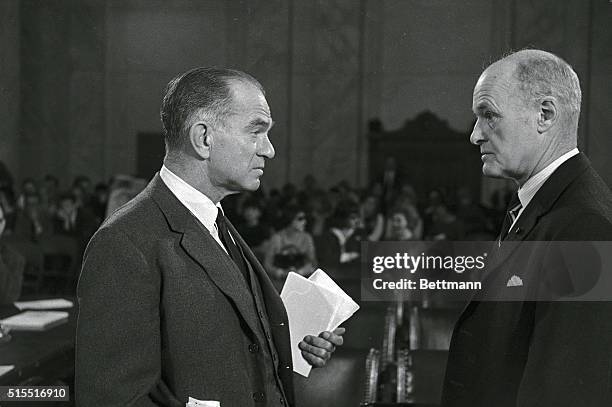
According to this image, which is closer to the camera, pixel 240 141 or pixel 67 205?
pixel 240 141

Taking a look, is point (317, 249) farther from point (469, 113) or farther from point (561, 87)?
point (561, 87)

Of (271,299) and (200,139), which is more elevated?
(200,139)

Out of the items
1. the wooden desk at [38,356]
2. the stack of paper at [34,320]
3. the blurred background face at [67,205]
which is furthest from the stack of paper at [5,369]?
the blurred background face at [67,205]

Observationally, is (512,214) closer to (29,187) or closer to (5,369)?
(5,369)

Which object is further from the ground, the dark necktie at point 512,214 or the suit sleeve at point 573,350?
the dark necktie at point 512,214

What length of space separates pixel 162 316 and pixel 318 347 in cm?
40

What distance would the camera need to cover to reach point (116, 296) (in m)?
1.23

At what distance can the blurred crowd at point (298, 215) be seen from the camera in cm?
253

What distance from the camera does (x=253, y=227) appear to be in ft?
8.33

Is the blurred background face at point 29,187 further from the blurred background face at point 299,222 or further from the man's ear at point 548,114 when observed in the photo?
the man's ear at point 548,114

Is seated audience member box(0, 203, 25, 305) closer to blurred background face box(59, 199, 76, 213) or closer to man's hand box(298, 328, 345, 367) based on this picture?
blurred background face box(59, 199, 76, 213)

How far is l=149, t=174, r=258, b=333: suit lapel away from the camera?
4.39 feet

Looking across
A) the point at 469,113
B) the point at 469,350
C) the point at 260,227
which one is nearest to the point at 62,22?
the point at 260,227

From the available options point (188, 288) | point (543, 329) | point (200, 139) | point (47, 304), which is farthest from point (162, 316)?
point (47, 304)
